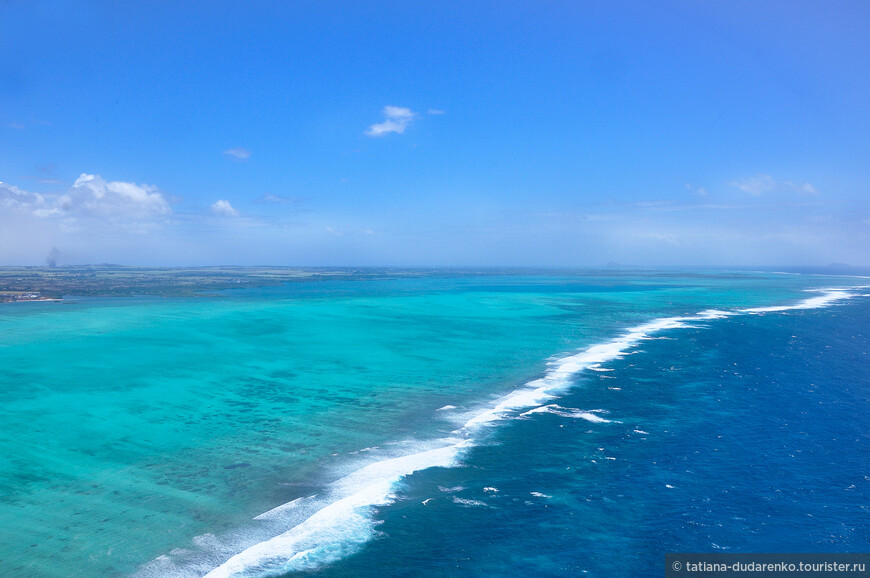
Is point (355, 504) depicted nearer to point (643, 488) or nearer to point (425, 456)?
point (425, 456)

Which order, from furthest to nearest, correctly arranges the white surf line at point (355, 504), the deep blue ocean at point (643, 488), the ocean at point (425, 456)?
the ocean at point (425, 456), the deep blue ocean at point (643, 488), the white surf line at point (355, 504)

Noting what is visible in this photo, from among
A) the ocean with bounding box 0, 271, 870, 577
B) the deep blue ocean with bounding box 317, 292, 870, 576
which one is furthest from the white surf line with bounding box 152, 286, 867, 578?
the deep blue ocean with bounding box 317, 292, 870, 576

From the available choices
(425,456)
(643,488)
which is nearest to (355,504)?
(425,456)

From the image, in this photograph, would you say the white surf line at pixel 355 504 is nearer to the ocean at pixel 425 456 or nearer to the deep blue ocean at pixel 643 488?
the ocean at pixel 425 456

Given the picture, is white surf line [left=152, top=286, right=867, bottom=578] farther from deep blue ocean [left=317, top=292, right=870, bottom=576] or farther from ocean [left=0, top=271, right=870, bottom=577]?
deep blue ocean [left=317, top=292, right=870, bottom=576]

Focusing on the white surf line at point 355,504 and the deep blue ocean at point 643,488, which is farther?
the deep blue ocean at point 643,488

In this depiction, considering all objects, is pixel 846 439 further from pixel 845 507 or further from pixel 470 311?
pixel 470 311

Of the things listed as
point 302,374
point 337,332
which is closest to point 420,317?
point 337,332

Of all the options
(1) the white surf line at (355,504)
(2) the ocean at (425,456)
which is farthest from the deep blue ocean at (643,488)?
(1) the white surf line at (355,504)
